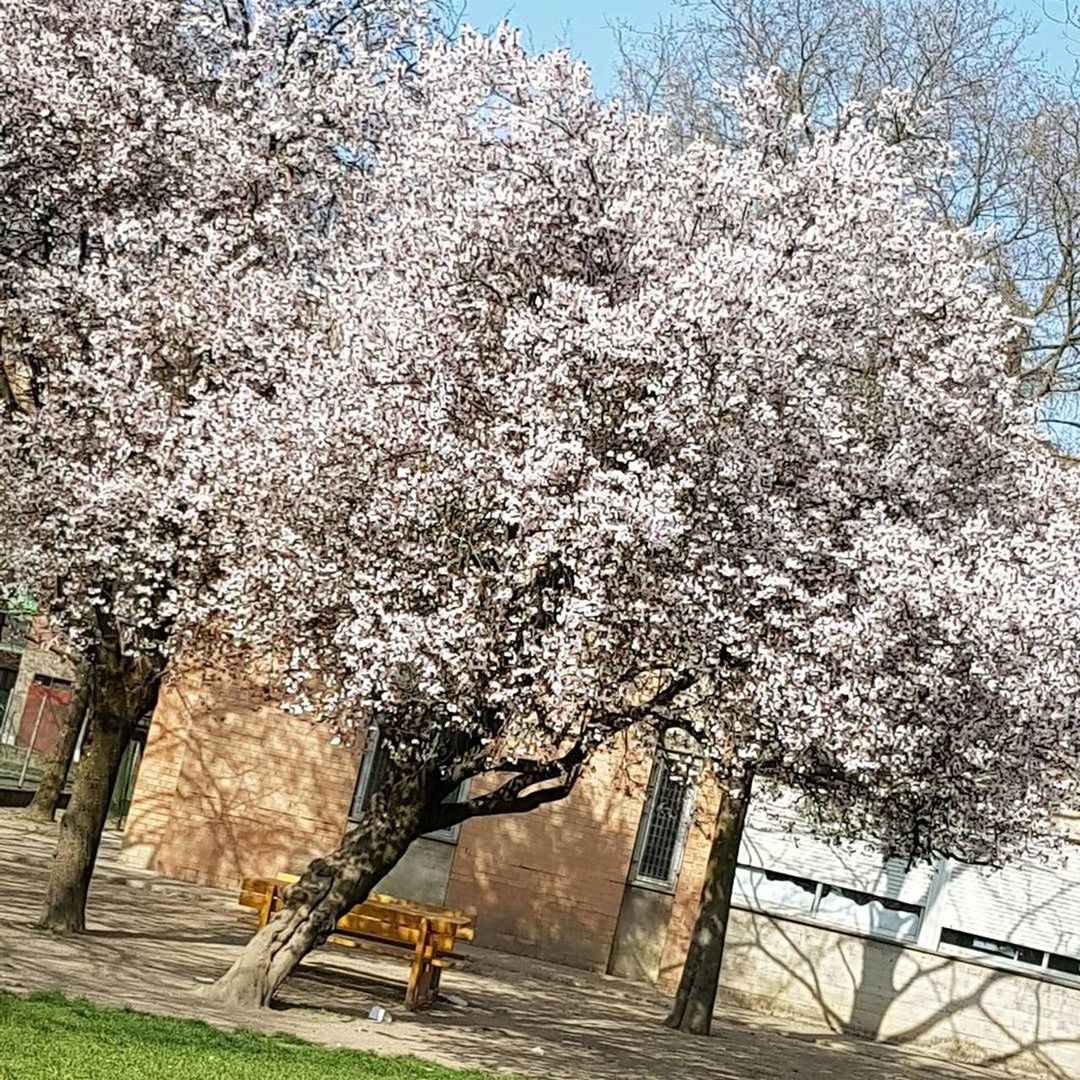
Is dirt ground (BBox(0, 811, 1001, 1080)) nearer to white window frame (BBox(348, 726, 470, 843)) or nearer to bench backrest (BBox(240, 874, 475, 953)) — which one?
bench backrest (BBox(240, 874, 475, 953))

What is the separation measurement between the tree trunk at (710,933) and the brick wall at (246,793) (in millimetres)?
6946

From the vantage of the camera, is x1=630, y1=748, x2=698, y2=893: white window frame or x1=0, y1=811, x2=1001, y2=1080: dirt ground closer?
x1=0, y1=811, x2=1001, y2=1080: dirt ground

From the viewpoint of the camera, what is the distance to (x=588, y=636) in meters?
10.9

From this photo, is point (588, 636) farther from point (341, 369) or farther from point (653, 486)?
point (341, 369)

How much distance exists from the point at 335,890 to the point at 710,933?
18.7 feet

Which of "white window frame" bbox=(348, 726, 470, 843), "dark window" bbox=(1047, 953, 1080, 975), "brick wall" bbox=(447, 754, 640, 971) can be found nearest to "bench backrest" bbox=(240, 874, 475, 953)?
"brick wall" bbox=(447, 754, 640, 971)

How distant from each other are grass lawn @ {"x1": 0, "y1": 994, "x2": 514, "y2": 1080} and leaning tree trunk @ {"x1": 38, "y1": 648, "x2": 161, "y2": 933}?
171 inches

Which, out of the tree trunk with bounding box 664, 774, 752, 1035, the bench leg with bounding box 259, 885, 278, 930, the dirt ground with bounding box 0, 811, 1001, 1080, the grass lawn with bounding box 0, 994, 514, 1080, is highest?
the tree trunk with bounding box 664, 774, 752, 1035

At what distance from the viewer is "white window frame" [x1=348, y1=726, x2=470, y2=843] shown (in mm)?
23859

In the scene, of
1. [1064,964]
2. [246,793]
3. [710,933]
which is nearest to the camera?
Result: [710,933]

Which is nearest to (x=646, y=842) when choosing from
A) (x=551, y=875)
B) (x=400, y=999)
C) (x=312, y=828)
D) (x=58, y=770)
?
Result: (x=551, y=875)

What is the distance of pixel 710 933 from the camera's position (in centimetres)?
1812

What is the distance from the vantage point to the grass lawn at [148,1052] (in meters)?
9.42

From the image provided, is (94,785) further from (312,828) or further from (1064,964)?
(1064,964)
